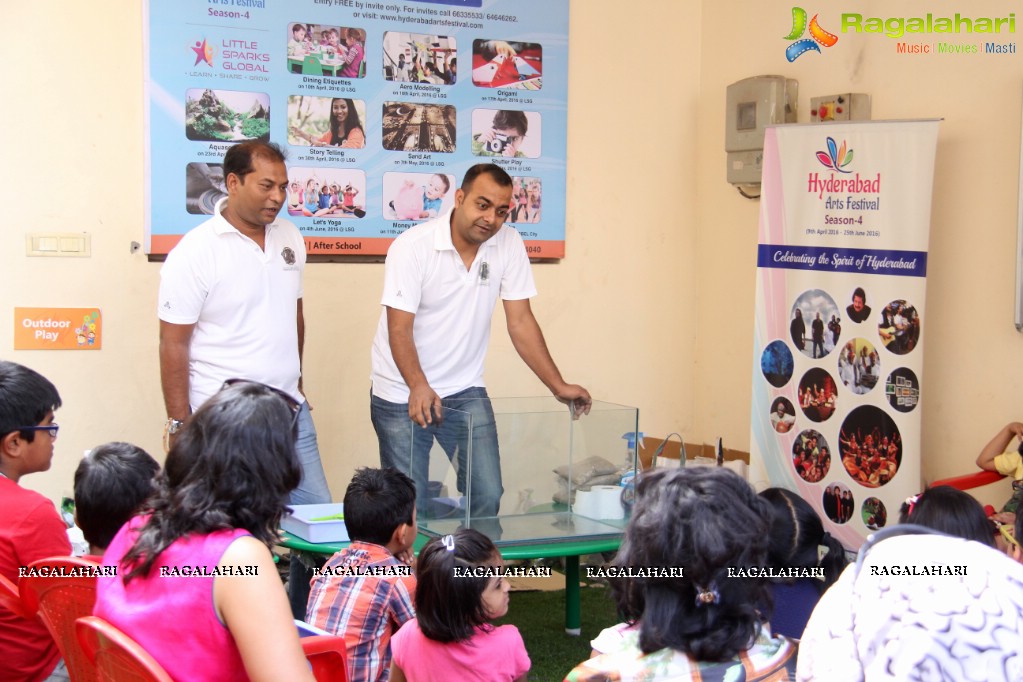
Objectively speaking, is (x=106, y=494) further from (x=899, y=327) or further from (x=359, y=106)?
(x=899, y=327)

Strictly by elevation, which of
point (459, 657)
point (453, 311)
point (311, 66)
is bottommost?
point (459, 657)

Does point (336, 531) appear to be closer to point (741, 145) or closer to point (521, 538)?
point (521, 538)

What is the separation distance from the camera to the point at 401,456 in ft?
12.1

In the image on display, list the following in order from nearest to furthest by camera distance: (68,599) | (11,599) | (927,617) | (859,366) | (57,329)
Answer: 1. (927,617)
2. (68,599)
3. (11,599)
4. (57,329)
5. (859,366)

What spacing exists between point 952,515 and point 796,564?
39 centimetres

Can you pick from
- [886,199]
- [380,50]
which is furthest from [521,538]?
[380,50]

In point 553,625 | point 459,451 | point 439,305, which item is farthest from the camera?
point 553,625

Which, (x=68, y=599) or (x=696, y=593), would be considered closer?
(x=696, y=593)

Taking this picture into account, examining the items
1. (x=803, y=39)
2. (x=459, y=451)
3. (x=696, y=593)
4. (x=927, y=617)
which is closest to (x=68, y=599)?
(x=696, y=593)

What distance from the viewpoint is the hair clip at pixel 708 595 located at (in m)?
1.50

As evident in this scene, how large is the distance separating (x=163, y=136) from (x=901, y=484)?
10.9 ft

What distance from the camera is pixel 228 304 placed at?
3.49 m

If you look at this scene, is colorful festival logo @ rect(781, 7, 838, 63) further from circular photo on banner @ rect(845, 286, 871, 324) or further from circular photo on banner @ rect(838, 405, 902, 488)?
circular photo on banner @ rect(838, 405, 902, 488)

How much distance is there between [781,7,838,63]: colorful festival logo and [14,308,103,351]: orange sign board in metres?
3.39
